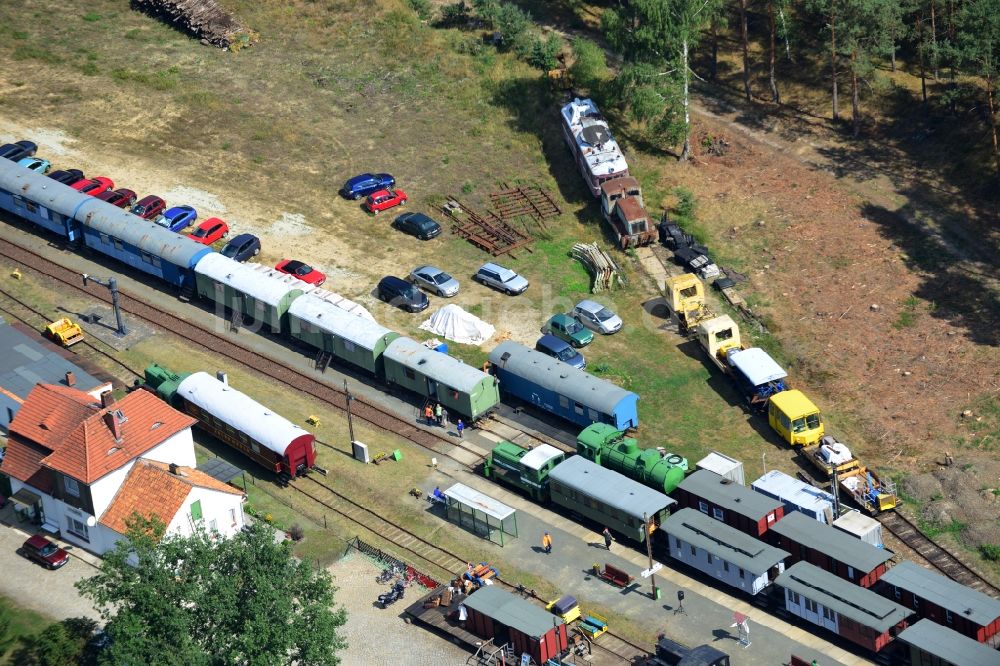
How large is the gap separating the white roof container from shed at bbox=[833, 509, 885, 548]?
2887 centimetres

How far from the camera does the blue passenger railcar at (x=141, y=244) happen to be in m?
90.5

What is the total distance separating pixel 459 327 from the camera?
87625 mm

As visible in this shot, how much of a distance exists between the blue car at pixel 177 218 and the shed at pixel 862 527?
49.5 meters

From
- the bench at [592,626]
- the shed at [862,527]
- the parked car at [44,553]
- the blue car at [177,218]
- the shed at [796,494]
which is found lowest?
the bench at [592,626]

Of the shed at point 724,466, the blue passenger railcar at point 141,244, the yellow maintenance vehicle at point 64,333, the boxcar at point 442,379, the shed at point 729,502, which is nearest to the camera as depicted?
the shed at point 729,502

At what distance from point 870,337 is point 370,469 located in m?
33.3

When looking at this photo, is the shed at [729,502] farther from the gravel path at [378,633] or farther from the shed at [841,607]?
the gravel path at [378,633]

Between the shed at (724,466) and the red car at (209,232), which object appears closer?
the shed at (724,466)

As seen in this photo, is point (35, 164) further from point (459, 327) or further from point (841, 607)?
point (841, 607)

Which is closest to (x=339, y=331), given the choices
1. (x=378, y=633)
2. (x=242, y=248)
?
(x=242, y=248)

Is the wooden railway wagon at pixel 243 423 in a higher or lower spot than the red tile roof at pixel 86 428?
lower

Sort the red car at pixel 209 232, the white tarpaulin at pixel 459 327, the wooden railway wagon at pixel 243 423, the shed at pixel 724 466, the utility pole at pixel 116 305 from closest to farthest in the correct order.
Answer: the shed at pixel 724 466
the wooden railway wagon at pixel 243 423
the utility pole at pixel 116 305
the white tarpaulin at pixel 459 327
the red car at pixel 209 232

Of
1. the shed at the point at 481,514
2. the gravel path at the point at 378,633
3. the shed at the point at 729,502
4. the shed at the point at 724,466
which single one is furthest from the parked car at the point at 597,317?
the gravel path at the point at 378,633

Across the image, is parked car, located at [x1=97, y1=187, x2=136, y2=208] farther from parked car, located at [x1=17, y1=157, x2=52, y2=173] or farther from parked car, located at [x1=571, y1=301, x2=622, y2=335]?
parked car, located at [x1=571, y1=301, x2=622, y2=335]
